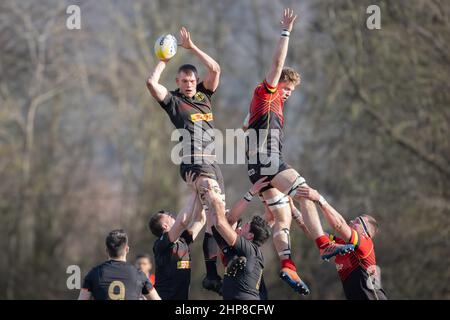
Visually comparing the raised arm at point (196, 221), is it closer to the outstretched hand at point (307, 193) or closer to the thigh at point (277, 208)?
the thigh at point (277, 208)

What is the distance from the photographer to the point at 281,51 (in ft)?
35.5

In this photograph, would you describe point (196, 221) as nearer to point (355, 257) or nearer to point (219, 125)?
point (355, 257)

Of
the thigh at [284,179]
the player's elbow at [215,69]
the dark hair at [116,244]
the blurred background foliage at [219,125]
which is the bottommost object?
the dark hair at [116,244]

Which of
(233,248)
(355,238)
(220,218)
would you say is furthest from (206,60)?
(355,238)

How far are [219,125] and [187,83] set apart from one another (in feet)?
67.8

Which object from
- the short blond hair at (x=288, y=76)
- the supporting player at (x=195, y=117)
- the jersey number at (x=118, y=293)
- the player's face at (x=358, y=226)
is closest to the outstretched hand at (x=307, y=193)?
the player's face at (x=358, y=226)

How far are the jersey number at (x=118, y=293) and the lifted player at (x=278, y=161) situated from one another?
2.26 metres

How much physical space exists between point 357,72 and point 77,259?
1217 centimetres

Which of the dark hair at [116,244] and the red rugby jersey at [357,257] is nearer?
the dark hair at [116,244]

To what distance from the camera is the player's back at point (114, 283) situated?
973 centimetres

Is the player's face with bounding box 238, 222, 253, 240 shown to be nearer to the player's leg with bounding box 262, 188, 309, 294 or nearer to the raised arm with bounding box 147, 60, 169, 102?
the player's leg with bounding box 262, 188, 309, 294
